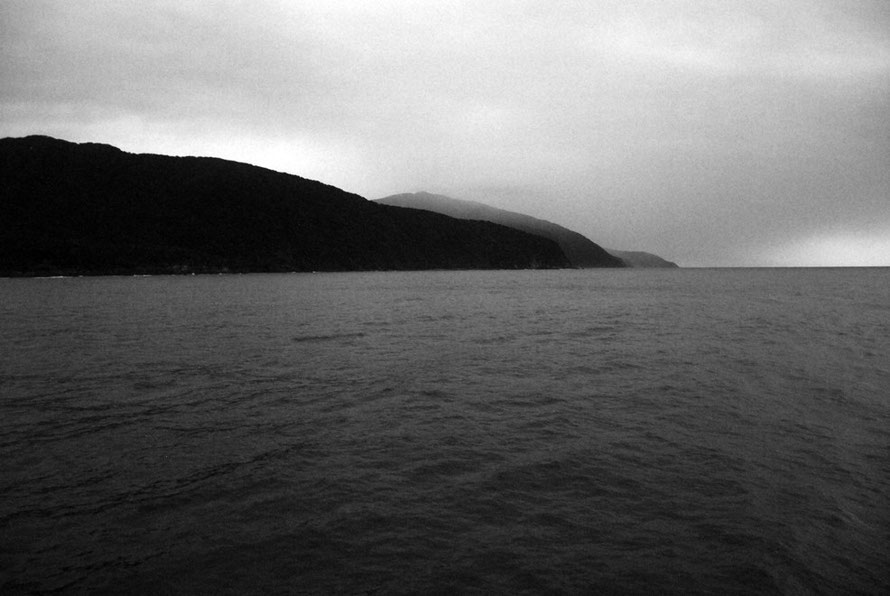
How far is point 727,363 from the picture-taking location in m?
27.6

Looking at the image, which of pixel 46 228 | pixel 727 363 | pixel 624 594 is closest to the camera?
pixel 624 594

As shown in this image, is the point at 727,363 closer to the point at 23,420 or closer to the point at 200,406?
the point at 200,406

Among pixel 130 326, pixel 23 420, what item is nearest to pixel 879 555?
pixel 23 420

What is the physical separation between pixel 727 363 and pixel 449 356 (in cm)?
1590

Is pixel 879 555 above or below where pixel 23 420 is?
above

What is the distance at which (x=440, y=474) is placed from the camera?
1199 centimetres

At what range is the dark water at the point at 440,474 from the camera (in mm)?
8203

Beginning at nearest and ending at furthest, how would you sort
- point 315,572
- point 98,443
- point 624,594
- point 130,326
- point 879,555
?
point 624,594 < point 315,572 < point 879,555 < point 98,443 < point 130,326

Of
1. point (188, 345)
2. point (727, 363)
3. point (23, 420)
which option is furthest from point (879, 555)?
point (188, 345)

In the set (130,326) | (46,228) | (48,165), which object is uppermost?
(48,165)

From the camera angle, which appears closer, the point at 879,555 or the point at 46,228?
the point at 879,555

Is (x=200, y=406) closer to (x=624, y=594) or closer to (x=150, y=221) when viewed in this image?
(x=624, y=594)

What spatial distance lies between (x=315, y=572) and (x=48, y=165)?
24903 centimetres

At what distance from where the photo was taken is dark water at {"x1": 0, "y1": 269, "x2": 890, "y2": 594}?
820 centimetres
